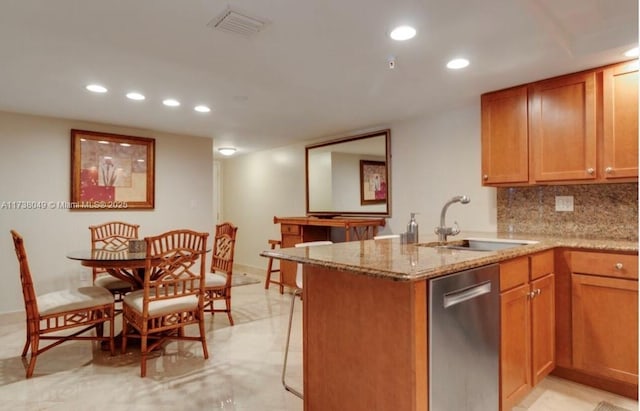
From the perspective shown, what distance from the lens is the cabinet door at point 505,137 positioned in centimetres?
291

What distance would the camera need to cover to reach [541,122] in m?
2.81

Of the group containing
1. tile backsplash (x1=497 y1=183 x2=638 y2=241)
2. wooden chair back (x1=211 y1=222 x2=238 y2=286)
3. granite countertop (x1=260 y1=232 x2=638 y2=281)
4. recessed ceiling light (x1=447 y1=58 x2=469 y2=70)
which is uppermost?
recessed ceiling light (x1=447 y1=58 x2=469 y2=70)

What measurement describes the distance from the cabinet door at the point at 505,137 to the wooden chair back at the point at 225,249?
7.58 feet

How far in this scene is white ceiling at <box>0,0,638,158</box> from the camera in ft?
6.19

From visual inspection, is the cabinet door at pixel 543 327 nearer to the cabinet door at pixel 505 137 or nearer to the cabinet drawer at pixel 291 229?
the cabinet door at pixel 505 137

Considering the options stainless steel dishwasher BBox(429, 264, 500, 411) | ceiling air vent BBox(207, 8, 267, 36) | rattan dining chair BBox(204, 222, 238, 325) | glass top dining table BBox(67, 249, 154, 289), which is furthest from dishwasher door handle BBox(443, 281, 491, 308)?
rattan dining chair BBox(204, 222, 238, 325)

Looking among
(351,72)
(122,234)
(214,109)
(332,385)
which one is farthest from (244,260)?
(332,385)

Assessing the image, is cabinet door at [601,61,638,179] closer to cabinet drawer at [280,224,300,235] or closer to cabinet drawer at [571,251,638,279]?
cabinet drawer at [571,251,638,279]

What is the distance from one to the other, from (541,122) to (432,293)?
2105 mm

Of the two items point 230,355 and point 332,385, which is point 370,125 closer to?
point 230,355

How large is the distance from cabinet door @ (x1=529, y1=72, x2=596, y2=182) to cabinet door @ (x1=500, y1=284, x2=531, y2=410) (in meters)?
1.14

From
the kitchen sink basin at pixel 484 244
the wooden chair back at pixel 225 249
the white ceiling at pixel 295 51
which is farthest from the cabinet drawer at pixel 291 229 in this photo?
the kitchen sink basin at pixel 484 244

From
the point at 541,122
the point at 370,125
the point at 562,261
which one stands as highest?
the point at 370,125

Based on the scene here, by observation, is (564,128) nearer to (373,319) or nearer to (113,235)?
(373,319)
